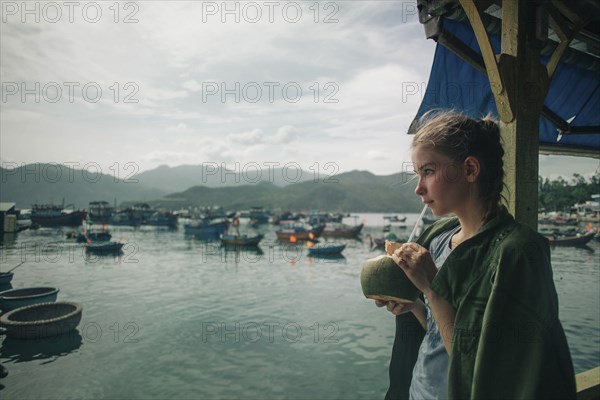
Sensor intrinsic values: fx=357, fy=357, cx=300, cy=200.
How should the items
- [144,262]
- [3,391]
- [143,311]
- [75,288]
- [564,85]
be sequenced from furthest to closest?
[144,262], [75,288], [143,311], [3,391], [564,85]

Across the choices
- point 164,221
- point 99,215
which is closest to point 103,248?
point 164,221

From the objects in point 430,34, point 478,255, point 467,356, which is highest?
point 430,34

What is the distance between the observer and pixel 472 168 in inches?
59.5

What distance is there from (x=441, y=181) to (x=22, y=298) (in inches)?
739

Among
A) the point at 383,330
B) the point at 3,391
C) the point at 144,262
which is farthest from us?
the point at 144,262

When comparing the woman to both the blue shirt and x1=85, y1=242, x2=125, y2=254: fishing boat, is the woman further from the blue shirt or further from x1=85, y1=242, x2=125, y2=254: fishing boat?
x1=85, y1=242, x2=125, y2=254: fishing boat

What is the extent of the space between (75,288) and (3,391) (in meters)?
14.8

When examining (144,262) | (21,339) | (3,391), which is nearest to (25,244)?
(144,262)

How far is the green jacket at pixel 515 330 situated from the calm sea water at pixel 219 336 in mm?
10706

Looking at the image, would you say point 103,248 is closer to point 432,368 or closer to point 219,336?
point 219,336

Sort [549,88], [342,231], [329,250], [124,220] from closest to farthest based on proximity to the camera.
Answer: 1. [549,88]
2. [329,250]
3. [342,231]
4. [124,220]

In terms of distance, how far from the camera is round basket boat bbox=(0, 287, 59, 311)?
15.0 m

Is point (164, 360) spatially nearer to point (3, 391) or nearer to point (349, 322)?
point (3, 391)

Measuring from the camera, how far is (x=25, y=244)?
44.2 m
